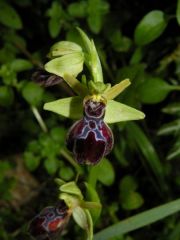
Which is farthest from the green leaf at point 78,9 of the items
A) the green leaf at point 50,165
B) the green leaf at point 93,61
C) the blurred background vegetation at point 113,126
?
the green leaf at point 93,61

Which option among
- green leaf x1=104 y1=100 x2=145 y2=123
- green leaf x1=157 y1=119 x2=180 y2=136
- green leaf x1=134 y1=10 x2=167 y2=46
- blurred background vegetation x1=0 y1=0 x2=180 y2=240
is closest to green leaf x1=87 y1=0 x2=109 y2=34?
blurred background vegetation x1=0 y1=0 x2=180 y2=240

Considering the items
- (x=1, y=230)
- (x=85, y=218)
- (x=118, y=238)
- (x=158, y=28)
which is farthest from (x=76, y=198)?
(x=158, y=28)

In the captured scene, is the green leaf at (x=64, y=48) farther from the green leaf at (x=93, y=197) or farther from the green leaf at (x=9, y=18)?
the green leaf at (x=9, y=18)

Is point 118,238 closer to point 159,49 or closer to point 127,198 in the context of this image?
point 127,198

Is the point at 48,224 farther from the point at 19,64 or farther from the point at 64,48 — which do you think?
the point at 19,64

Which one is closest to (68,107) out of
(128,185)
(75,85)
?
(75,85)
